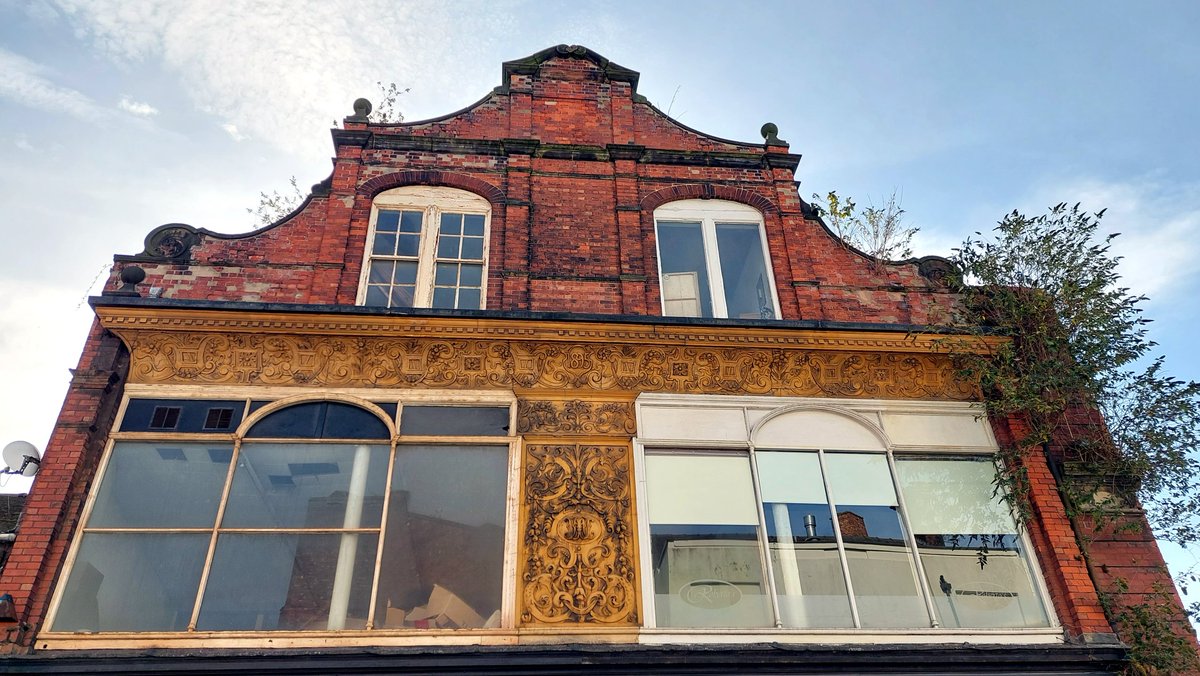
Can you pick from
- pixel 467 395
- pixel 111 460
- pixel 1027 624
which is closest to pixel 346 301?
pixel 467 395

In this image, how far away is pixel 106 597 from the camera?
7.14 metres

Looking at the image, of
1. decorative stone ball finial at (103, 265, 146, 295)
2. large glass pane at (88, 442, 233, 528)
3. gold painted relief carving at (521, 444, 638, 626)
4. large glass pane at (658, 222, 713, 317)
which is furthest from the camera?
large glass pane at (658, 222, 713, 317)

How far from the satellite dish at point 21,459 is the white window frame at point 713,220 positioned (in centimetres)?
749

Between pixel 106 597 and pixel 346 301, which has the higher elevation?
pixel 346 301

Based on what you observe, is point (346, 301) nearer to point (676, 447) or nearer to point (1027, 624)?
point (676, 447)

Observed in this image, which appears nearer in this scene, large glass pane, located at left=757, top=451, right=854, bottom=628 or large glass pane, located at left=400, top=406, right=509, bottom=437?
large glass pane, located at left=757, top=451, right=854, bottom=628

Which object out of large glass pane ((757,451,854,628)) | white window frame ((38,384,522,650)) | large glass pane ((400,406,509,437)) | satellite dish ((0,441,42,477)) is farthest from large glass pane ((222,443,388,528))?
large glass pane ((757,451,854,628))

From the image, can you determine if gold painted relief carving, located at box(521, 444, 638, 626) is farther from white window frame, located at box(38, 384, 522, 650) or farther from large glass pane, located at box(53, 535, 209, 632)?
large glass pane, located at box(53, 535, 209, 632)

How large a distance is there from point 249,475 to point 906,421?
24.4 feet

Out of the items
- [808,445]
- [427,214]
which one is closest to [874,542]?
[808,445]

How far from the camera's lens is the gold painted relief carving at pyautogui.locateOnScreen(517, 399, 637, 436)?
8.48 metres

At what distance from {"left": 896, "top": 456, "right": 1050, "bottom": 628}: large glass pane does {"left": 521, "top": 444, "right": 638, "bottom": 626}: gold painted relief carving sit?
325 cm

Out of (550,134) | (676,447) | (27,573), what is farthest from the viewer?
(550,134)

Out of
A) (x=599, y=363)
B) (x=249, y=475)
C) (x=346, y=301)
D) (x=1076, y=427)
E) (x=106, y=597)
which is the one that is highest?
(x=346, y=301)
